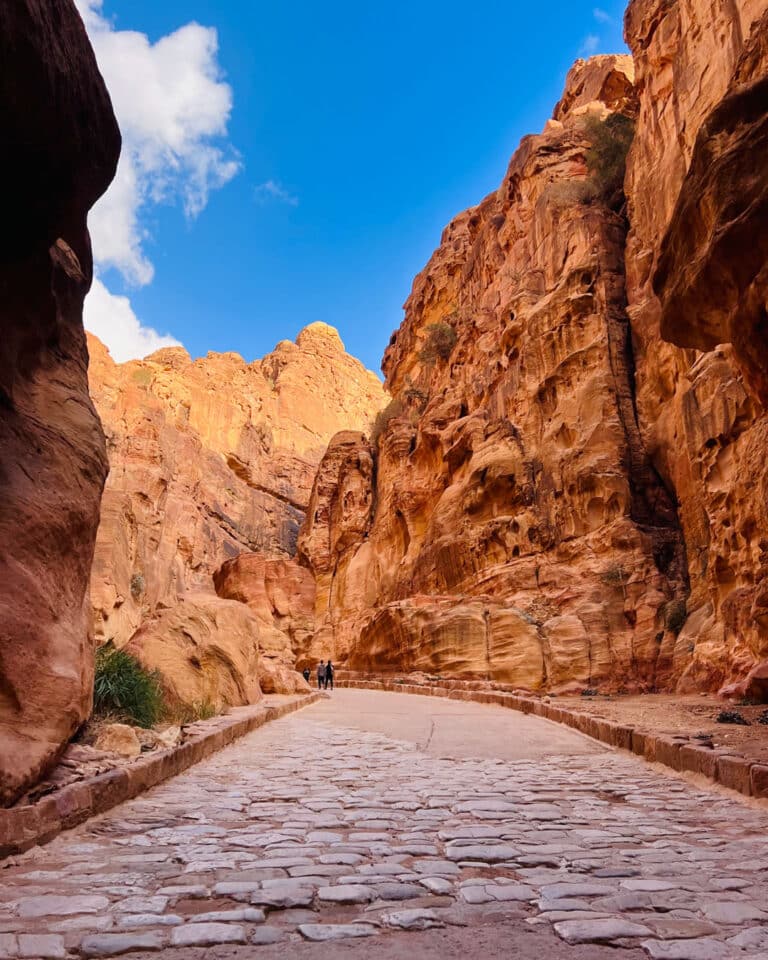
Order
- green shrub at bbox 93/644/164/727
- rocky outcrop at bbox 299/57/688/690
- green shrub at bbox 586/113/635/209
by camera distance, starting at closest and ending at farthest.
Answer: green shrub at bbox 93/644/164/727
rocky outcrop at bbox 299/57/688/690
green shrub at bbox 586/113/635/209

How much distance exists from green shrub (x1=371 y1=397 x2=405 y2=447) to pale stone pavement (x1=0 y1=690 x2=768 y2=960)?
41.4m

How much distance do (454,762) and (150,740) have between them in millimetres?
3394

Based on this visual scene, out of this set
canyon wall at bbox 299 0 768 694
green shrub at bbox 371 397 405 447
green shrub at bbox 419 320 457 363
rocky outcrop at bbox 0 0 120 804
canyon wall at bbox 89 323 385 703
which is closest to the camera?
rocky outcrop at bbox 0 0 120 804

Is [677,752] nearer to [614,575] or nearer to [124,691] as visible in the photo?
[124,691]

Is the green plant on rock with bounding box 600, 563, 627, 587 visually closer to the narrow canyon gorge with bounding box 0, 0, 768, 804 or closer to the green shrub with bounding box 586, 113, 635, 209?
the narrow canyon gorge with bounding box 0, 0, 768, 804

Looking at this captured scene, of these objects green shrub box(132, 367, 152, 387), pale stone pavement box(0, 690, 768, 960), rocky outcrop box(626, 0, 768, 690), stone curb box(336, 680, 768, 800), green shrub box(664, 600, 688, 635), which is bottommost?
pale stone pavement box(0, 690, 768, 960)

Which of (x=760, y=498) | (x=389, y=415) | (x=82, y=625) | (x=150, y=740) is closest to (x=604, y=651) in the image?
(x=760, y=498)

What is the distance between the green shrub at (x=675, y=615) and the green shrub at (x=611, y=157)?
18.1 metres

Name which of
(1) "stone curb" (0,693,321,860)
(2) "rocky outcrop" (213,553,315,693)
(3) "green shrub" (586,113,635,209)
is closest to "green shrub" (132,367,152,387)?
(2) "rocky outcrop" (213,553,315,693)

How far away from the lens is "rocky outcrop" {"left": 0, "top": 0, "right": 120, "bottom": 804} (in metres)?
4.70

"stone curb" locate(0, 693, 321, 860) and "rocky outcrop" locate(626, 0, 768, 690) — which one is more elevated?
"rocky outcrop" locate(626, 0, 768, 690)

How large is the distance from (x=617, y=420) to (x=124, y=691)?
19.0 m

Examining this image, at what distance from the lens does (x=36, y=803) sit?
178 inches

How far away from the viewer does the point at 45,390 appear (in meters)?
6.78
